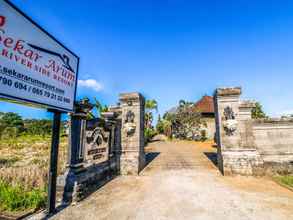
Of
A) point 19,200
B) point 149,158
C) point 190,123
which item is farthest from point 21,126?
point 19,200

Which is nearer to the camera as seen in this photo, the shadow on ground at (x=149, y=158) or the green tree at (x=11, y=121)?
the shadow on ground at (x=149, y=158)

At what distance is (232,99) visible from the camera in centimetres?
720

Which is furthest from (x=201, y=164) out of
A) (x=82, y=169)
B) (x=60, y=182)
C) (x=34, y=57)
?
(x=34, y=57)

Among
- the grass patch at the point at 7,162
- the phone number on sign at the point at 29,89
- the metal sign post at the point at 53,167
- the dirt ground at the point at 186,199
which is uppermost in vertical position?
the phone number on sign at the point at 29,89

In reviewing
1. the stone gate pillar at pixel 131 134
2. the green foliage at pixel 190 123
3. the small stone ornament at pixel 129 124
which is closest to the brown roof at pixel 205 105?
the green foliage at pixel 190 123

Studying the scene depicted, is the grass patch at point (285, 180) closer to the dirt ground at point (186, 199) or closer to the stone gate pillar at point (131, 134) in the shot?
the dirt ground at point (186, 199)

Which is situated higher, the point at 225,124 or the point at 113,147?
the point at 225,124

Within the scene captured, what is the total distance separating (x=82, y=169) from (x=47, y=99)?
2.24 metres

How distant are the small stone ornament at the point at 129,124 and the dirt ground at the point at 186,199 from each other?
2043mm

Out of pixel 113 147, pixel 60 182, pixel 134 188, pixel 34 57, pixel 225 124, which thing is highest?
pixel 34 57

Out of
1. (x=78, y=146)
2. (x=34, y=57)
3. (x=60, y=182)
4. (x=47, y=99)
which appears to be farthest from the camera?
(x=78, y=146)

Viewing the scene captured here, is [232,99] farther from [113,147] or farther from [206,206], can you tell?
[113,147]

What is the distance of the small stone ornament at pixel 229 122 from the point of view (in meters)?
6.94

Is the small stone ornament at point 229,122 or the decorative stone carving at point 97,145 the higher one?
the small stone ornament at point 229,122
